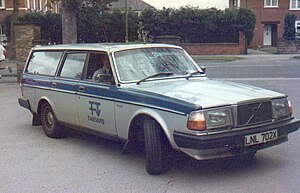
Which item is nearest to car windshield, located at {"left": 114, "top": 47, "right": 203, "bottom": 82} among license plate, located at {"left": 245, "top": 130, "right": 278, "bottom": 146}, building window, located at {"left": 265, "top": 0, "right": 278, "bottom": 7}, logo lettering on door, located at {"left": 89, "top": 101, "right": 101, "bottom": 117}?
logo lettering on door, located at {"left": 89, "top": 101, "right": 101, "bottom": 117}

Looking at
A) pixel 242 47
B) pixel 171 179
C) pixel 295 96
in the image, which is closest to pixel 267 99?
pixel 171 179

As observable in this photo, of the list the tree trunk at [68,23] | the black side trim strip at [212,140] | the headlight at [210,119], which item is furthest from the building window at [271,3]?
the headlight at [210,119]

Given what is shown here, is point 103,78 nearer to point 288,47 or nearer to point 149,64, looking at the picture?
point 149,64

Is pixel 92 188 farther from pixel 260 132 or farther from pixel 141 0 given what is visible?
pixel 141 0

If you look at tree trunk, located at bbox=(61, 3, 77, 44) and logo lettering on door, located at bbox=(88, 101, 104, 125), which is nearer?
logo lettering on door, located at bbox=(88, 101, 104, 125)

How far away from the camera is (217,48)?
3444 cm

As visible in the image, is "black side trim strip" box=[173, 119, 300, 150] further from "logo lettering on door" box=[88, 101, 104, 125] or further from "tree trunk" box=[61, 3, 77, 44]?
"tree trunk" box=[61, 3, 77, 44]

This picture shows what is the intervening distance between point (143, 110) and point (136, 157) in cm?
113

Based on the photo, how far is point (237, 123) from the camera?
5.37 meters

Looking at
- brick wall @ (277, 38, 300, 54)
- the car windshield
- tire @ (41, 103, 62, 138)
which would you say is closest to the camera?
the car windshield

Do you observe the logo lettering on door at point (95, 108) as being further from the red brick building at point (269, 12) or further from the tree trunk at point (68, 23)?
the red brick building at point (269, 12)

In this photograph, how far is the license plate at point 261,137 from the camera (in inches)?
212

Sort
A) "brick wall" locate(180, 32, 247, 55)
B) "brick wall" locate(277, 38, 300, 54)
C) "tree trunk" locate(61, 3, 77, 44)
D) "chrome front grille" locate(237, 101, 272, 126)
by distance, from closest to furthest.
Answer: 1. "chrome front grille" locate(237, 101, 272, 126)
2. "tree trunk" locate(61, 3, 77, 44)
3. "brick wall" locate(180, 32, 247, 55)
4. "brick wall" locate(277, 38, 300, 54)

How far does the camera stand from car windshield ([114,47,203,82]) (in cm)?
658
